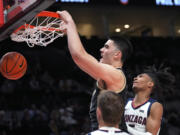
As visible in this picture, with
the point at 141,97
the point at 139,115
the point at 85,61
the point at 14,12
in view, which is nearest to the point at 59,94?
the point at 141,97

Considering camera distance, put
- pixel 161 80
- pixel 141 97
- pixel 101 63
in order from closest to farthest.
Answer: pixel 101 63, pixel 141 97, pixel 161 80

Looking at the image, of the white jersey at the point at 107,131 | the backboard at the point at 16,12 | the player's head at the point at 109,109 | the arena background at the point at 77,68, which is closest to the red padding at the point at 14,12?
the backboard at the point at 16,12

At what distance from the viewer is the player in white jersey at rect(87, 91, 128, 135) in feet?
6.04

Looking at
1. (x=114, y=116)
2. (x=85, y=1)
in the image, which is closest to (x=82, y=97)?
(x=85, y=1)

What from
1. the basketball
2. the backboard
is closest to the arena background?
the basketball

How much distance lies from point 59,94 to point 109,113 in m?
7.17

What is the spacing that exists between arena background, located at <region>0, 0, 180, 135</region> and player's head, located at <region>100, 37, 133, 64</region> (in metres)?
3.36

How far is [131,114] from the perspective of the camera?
3744 mm

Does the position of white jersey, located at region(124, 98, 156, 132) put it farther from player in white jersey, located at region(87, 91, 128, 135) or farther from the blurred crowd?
the blurred crowd

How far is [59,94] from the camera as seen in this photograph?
8930mm

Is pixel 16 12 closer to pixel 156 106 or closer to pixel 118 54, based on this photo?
pixel 118 54

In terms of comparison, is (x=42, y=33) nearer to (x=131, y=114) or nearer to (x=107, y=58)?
(x=107, y=58)

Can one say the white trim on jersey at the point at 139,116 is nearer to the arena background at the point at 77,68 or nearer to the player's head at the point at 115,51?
the player's head at the point at 115,51

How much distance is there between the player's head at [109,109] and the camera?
6.04 feet
